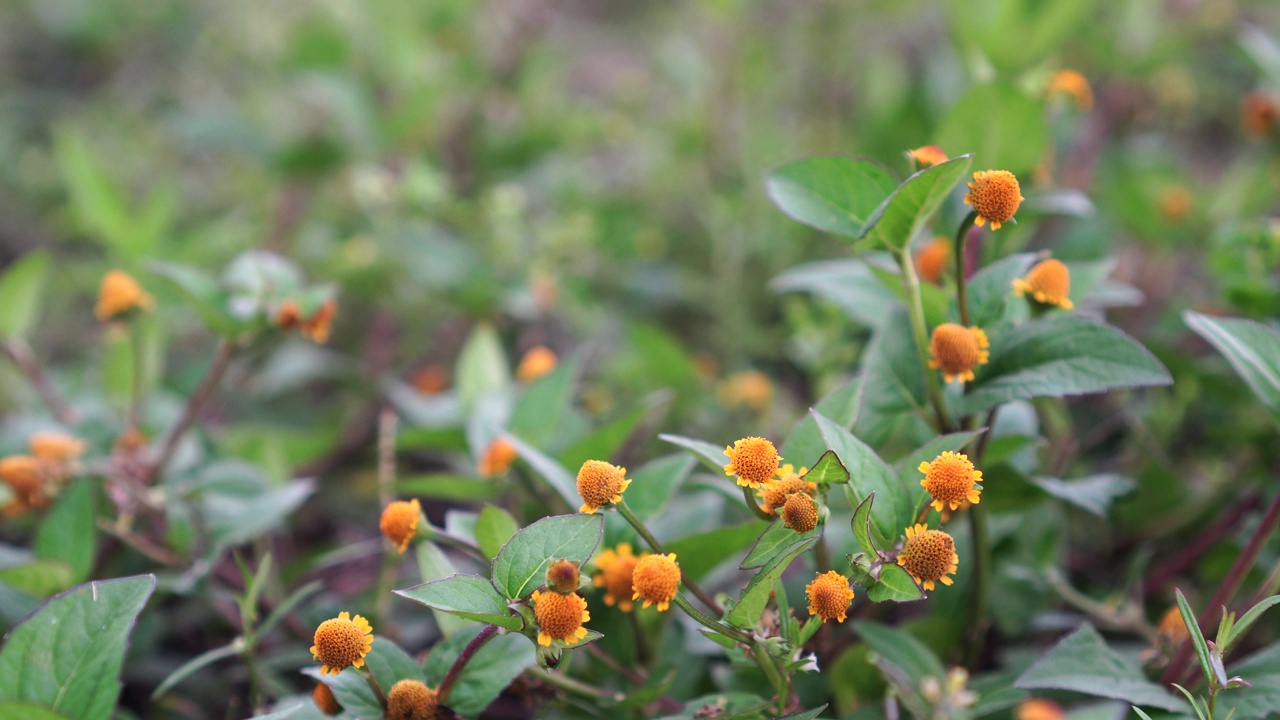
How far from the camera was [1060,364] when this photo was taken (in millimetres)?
650

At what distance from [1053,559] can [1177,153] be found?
136 centimetres

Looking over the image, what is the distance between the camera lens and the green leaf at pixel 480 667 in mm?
618

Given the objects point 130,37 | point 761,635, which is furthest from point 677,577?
point 130,37

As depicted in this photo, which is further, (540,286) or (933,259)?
(540,286)

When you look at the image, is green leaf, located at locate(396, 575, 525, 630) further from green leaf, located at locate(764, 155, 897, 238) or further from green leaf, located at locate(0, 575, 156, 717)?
green leaf, located at locate(764, 155, 897, 238)

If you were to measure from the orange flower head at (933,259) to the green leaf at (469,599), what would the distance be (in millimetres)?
614

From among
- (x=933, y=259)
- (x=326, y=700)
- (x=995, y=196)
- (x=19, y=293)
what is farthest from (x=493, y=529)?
(x=19, y=293)

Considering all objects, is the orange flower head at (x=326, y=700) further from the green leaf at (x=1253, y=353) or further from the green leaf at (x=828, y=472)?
the green leaf at (x=1253, y=353)

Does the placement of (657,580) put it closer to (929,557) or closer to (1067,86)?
(929,557)

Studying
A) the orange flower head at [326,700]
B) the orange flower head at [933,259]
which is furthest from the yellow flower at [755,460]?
the orange flower head at [933,259]

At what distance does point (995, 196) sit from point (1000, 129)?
15.6 inches

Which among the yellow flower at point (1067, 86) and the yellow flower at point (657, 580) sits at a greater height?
the yellow flower at point (1067, 86)

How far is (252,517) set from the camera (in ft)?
2.84

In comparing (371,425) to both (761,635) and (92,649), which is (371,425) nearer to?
(92,649)
